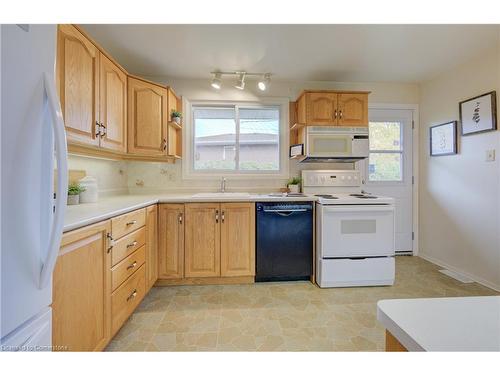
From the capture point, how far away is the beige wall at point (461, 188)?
2.26 m

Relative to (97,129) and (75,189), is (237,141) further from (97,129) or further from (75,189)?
(75,189)

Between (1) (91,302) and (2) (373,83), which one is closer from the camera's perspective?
(1) (91,302)

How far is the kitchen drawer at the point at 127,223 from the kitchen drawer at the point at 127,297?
1.18 ft

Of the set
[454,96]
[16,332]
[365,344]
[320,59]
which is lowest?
[365,344]

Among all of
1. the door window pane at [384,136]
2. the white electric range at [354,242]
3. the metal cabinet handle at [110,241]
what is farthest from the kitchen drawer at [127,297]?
the door window pane at [384,136]

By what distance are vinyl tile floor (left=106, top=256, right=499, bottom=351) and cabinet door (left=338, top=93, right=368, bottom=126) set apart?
1819 millimetres

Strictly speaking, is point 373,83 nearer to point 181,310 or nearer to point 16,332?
point 181,310

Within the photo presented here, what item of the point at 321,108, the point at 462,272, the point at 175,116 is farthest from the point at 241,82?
the point at 462,272

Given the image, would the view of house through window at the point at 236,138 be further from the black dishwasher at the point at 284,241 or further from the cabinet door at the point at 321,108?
the black dishwasher at the point at 284,241

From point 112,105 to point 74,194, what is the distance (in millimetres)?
806
